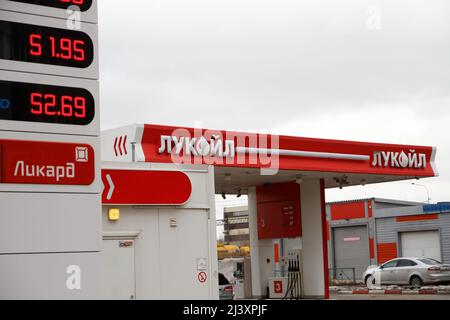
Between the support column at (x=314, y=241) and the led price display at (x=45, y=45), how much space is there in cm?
1743

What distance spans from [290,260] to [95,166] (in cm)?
1796

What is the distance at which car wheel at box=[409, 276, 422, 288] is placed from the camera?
1240 inches

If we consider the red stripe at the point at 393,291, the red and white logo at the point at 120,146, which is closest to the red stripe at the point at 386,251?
the red stripe at the point at 393,291

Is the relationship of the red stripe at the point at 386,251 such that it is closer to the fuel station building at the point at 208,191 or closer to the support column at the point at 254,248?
the fuel station building at the point at 208,191

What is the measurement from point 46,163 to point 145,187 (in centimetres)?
595

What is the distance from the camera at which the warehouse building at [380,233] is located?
39031mm

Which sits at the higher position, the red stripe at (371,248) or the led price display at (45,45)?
the led price display at (45,45)

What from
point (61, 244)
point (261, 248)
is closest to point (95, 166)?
point (61, 244)

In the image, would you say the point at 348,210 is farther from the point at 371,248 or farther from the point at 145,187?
the point at 145,187

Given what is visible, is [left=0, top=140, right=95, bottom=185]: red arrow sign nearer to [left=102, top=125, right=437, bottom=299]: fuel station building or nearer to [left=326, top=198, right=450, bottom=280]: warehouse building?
[left=102, top=125, right=437, bottom=299]: fuel station building

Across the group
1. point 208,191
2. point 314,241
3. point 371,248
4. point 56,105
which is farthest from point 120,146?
point 371,248

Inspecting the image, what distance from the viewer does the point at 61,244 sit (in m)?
8.01

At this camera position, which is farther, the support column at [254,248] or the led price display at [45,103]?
the support column at [254,248]
